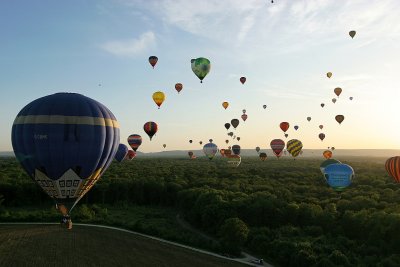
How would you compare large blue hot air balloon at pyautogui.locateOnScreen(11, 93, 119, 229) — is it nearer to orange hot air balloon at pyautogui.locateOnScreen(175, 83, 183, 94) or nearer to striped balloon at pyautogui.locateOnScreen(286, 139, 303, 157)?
orange hot air balloon at pyautogui.locateOnScreen(175, 83, 183, 94)

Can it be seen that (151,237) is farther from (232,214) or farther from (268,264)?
(268,264)

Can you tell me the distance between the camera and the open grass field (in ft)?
104

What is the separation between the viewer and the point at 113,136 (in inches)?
1097

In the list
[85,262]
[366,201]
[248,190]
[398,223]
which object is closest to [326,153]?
[248,190]

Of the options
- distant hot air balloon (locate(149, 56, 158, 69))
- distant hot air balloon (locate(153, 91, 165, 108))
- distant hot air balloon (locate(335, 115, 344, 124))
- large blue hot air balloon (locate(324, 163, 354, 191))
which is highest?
distant hot air balloon (locate(149, 56, 158, 69))

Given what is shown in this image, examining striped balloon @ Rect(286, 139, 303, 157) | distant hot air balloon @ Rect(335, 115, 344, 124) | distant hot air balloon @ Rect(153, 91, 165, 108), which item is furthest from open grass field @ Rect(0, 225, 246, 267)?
striped balloon @ Rect(286, 139, 303, 157)

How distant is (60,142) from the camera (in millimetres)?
25078

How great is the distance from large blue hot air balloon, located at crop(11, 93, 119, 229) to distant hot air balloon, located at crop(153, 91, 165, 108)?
35.8 m

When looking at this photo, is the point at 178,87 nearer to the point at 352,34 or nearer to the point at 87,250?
the point at 352,34

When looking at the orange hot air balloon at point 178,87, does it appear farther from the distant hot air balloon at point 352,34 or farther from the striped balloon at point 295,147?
the striped balloon at point 295,147

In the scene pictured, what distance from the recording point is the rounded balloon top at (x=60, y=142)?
2511 cm

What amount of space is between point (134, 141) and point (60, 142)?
48.4 meters

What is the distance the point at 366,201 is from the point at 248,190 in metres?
20.7

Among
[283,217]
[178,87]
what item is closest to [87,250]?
[283,217]
